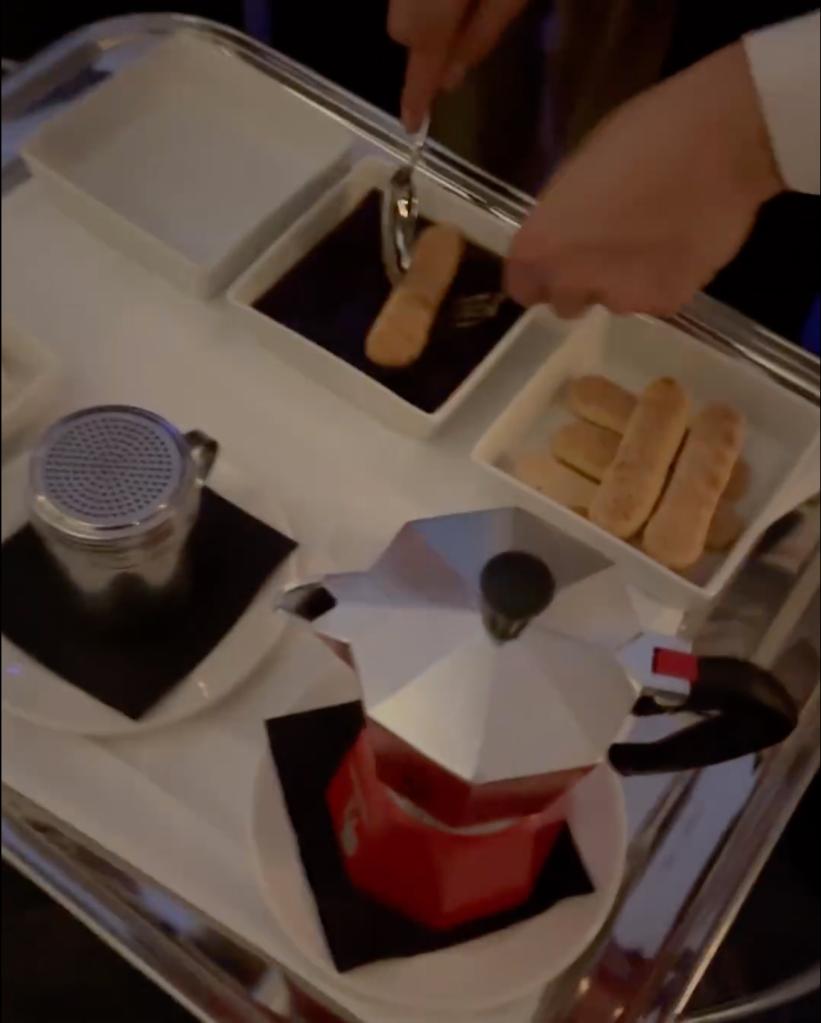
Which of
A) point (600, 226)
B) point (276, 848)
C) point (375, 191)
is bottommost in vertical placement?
point (276, 848)

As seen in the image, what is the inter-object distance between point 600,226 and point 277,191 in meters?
0.32

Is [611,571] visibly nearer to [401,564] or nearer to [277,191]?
[401,564]

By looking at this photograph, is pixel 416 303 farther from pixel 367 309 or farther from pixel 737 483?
pixel 737 483

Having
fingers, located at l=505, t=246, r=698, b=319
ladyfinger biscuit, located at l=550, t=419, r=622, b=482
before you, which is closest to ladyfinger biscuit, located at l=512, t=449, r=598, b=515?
ladyfinger biscuit, located at l=550, t=419, r=622, b=482

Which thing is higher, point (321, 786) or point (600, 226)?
point (600, 226)

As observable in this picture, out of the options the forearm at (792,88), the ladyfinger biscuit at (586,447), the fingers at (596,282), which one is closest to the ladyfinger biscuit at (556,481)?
the ladyfinger biscuit at (586,447)

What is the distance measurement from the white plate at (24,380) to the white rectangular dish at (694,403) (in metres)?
0.23

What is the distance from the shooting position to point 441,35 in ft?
1.91

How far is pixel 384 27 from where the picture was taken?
73 centimetres

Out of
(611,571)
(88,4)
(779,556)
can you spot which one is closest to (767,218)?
(779,556)

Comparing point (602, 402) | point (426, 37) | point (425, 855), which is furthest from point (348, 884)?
point (426, 37)

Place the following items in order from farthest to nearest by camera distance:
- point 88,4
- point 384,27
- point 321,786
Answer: point 88,4 → point 384,27 → point 321,786

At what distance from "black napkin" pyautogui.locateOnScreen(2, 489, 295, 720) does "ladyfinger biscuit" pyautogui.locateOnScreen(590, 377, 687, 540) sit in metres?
0.16

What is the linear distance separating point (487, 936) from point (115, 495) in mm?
233
